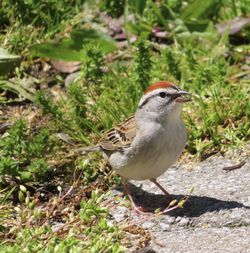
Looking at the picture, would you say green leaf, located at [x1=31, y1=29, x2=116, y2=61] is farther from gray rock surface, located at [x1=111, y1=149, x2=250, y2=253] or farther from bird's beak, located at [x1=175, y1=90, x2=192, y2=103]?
bird's beak, located at [x1=175, y1=90, x2=192, y2=103]

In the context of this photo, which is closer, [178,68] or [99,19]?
[178,68]

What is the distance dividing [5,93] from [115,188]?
154 centimetres

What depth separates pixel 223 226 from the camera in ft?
16.1

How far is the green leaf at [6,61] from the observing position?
6551 millimetres

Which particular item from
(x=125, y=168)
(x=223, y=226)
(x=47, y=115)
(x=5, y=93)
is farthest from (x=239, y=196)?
(x=5, y=93)

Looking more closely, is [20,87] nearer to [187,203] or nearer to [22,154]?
[22,154]

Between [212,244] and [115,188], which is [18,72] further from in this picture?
[212,244]

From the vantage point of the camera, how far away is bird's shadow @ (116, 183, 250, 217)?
16.9 feet

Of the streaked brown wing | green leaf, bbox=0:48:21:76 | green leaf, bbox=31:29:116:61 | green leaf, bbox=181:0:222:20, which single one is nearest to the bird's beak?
the streaked brown wing

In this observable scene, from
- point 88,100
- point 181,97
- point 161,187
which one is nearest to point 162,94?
point 181,97

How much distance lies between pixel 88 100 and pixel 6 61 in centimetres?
75

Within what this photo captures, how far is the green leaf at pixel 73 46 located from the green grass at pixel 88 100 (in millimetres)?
11

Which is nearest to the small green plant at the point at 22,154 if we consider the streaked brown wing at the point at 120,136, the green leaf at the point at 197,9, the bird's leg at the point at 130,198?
the streaked brown wing at the point at 120,136

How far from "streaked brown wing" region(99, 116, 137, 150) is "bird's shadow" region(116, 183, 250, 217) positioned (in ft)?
1.17
